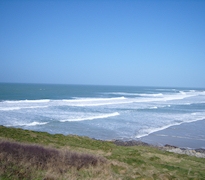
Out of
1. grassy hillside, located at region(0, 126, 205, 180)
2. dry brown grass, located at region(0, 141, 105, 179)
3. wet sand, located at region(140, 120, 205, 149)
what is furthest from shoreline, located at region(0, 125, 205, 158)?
dry brown grass, located at region(0, 141, 105, 179)

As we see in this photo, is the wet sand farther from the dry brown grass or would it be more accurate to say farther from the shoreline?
the dry brown grass

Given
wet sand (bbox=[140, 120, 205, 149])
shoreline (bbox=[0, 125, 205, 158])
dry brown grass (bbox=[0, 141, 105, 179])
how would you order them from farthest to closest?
wet sand (bbox=[140, 120, 205, 149])
shoreline (bbox=[0, 125, 205, 158])
dry brown grass (bbox=[0, 141, 105, 179])

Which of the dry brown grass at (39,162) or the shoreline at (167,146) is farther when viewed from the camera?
the shoreline at (167,146)

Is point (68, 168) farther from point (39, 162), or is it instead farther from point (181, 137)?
point (181, 137)

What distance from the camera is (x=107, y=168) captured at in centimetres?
898

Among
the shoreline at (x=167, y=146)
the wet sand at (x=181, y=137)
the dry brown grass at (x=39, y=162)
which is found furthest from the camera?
the wet sand at (x=181, y=137)

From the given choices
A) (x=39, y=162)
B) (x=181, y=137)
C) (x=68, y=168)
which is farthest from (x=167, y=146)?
(x=39, y=162)

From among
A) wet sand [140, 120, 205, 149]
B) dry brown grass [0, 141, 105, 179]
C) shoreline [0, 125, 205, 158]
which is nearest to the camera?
dry brown grass [0, 141, 105, 179]

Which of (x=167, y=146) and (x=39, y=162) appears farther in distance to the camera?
(x=167, y=146)

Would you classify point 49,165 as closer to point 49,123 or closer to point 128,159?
point 128,159

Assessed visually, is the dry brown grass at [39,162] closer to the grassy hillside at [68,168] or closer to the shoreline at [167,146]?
the grassy hillside at [68,168]

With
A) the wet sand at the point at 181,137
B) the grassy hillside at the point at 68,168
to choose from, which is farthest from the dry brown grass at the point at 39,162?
the wet sand at the point at 181,137

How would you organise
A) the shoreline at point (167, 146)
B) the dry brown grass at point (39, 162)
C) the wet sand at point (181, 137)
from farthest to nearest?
1. the wet sand at point (181, 137)
2. the shoreline at point (167, 146)
3. the dry brown grass at point (39, 162)

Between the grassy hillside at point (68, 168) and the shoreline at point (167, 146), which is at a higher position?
the grassy hillside at point (68, 168)
